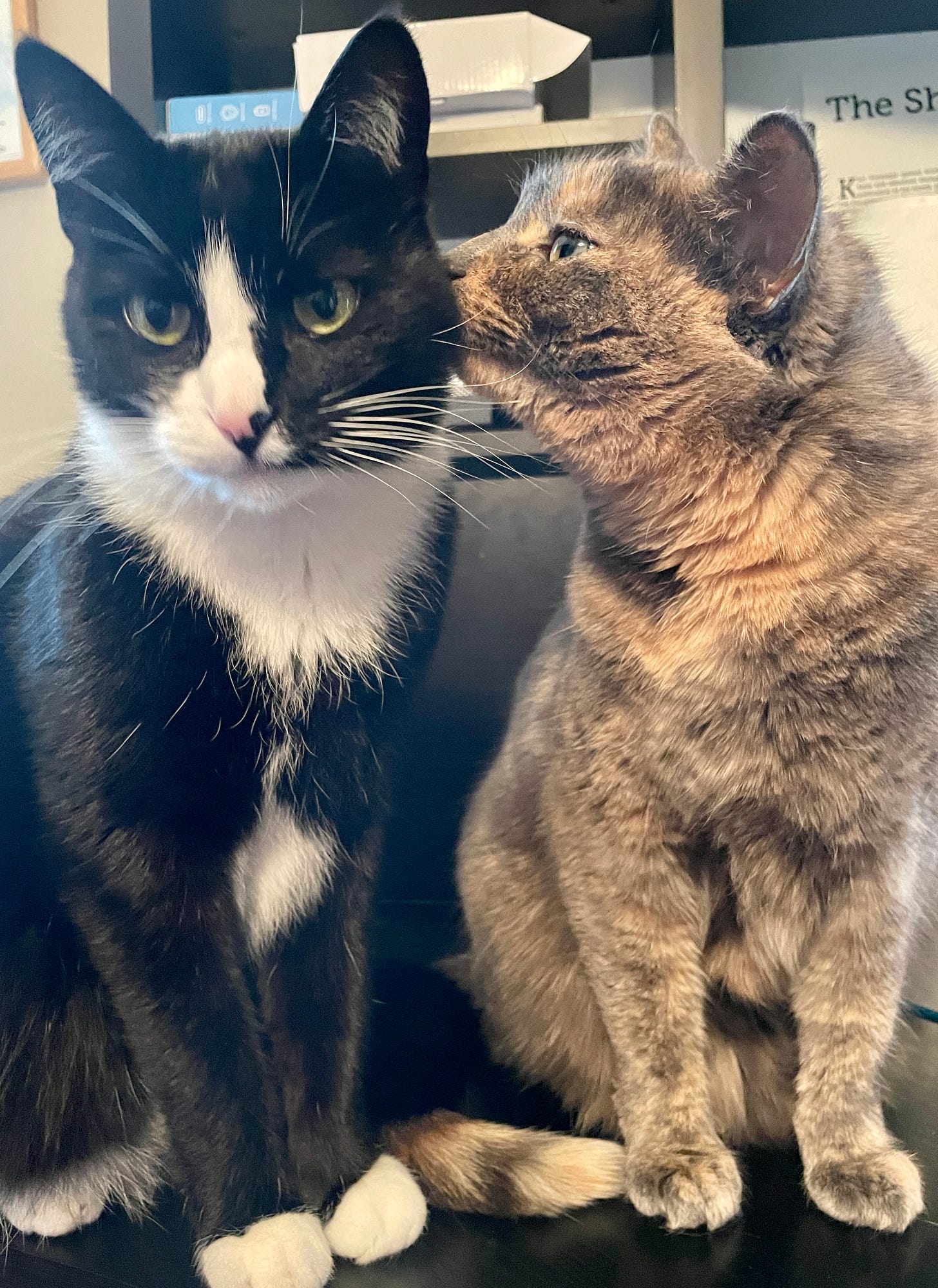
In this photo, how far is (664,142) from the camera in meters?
0.91

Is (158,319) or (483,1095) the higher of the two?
(158,319)

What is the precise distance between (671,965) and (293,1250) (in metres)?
0.35

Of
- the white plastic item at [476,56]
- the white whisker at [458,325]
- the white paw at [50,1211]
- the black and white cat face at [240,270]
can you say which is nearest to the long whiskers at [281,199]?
the black and white cat face at [240,270]

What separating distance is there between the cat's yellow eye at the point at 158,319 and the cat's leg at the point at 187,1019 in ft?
1.20

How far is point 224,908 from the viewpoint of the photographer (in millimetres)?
708

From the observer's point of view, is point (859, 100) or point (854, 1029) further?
point (859, 100)

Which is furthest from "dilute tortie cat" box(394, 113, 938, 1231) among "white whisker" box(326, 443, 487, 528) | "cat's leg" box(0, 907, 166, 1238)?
"cat's leg" box(0, 907, 166, 1238)

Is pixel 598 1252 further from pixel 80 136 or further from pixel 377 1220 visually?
pixel 80 136

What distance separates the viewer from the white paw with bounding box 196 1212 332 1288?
63cm

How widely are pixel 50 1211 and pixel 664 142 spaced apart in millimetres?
1069

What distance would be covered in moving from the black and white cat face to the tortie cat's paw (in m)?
0.58

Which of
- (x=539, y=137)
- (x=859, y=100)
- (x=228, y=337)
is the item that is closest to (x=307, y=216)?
(x=228, y=337)

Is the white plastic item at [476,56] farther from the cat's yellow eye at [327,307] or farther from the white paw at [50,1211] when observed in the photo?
the white paw at [50,1211]

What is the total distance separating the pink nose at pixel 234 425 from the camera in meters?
0.62
